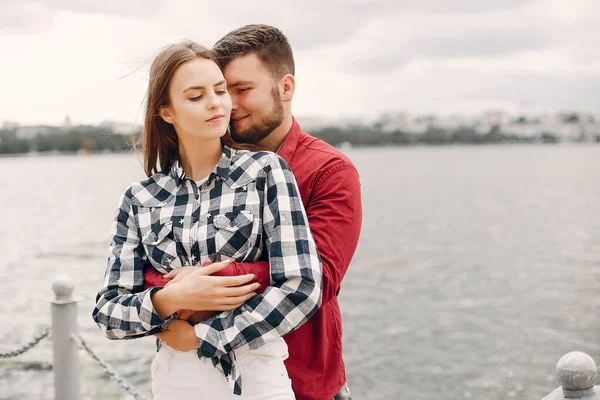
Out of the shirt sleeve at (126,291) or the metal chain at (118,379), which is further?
the metal chain at (118,379)

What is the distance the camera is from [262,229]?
2162 millimetres

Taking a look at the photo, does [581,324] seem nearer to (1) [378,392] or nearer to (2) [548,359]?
(2) [548,359]

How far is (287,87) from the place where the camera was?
8.78 feet

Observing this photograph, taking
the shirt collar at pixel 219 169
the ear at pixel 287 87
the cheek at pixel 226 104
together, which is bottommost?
the shirt collar at pixel 219 169

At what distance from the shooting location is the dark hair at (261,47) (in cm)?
253

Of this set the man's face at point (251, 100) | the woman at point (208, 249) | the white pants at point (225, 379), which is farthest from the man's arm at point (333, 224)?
the man's face at point (251, 100)

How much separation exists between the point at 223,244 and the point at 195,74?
0.59 metres

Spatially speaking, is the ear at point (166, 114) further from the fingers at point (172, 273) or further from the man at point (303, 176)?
the fingers at point (172, 273)

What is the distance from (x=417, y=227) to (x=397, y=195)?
66.2 feet

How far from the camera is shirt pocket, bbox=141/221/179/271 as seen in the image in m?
2.19

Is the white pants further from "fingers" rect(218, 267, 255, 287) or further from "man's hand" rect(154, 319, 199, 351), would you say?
"fingers" rect(218, 267, 255, 287)

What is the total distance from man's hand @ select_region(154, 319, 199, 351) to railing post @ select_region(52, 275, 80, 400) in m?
2.96

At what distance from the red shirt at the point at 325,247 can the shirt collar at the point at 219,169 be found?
0.29 meters

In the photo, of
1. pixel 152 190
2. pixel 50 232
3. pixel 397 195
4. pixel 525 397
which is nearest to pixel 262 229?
pixel 152 190
